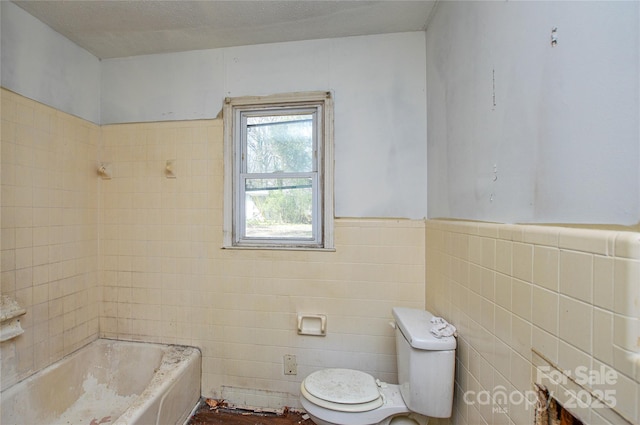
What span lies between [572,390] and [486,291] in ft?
1.23

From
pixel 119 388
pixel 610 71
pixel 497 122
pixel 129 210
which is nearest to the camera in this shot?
pixel 610 71

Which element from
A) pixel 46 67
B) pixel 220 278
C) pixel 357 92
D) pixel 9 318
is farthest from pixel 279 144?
pixel 9 318

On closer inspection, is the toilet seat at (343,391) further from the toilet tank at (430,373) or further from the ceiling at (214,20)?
the ceiling at (214,20)

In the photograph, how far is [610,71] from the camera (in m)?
0.56

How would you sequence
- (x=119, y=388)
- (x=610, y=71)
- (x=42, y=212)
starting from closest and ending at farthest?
1. (x=610, y=71)
2. (x=42, y=212)
3. (x=119, y=388)

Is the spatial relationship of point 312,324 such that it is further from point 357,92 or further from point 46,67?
point 46,67

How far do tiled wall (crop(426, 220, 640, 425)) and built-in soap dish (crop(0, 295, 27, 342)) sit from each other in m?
2.28

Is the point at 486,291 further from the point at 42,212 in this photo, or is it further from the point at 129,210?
the point at 42,212

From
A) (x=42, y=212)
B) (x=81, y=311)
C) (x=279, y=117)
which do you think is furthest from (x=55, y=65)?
(x=81, y=311)

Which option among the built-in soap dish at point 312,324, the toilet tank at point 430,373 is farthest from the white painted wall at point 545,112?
the built-in soap dish at point 312,324

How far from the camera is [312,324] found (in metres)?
1.77

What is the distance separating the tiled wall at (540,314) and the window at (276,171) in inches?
36.8

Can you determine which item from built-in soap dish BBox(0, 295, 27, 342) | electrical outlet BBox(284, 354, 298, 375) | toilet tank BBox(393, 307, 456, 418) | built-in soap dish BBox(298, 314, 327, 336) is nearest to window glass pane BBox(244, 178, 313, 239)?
built-in soap dish BBox(298, 314, 327, 336)

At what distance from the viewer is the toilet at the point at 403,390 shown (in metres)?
1.16
